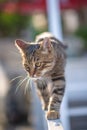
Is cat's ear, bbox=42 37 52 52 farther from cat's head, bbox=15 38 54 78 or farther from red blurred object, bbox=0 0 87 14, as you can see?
red blurred object, bbox=0 0 87 14

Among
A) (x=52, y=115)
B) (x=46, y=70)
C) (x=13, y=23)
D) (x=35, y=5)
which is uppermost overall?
(x=35, y=5)

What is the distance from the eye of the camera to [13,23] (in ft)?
46.8

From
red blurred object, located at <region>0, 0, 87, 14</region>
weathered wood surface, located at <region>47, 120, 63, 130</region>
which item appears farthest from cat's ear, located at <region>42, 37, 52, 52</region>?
red blurred object, located at <region>0, 0, 87, 14</region>

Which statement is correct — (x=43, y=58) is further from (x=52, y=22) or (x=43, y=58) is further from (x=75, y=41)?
(x=75, y=41)

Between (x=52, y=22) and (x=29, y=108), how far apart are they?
2347 millimetres

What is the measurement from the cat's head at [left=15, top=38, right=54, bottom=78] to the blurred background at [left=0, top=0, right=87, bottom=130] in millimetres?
811

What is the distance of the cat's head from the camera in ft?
6.44

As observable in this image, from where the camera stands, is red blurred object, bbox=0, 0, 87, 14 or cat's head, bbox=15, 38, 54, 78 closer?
cat's head, bbox=15, 38, 54, 78

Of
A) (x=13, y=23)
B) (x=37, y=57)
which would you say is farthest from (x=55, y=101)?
(x=13, y=23)

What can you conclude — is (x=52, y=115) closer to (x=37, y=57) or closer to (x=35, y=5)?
(x=37, y=57)

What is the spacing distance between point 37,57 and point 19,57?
1.33m

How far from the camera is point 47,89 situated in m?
2.00

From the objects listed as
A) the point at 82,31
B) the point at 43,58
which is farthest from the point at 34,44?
the point at 82,31

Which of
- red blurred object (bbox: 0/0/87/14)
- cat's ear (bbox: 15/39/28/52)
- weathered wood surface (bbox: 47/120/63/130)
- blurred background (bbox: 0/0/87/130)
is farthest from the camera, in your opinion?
red blurred object (bbox: 0/0/87/14)
